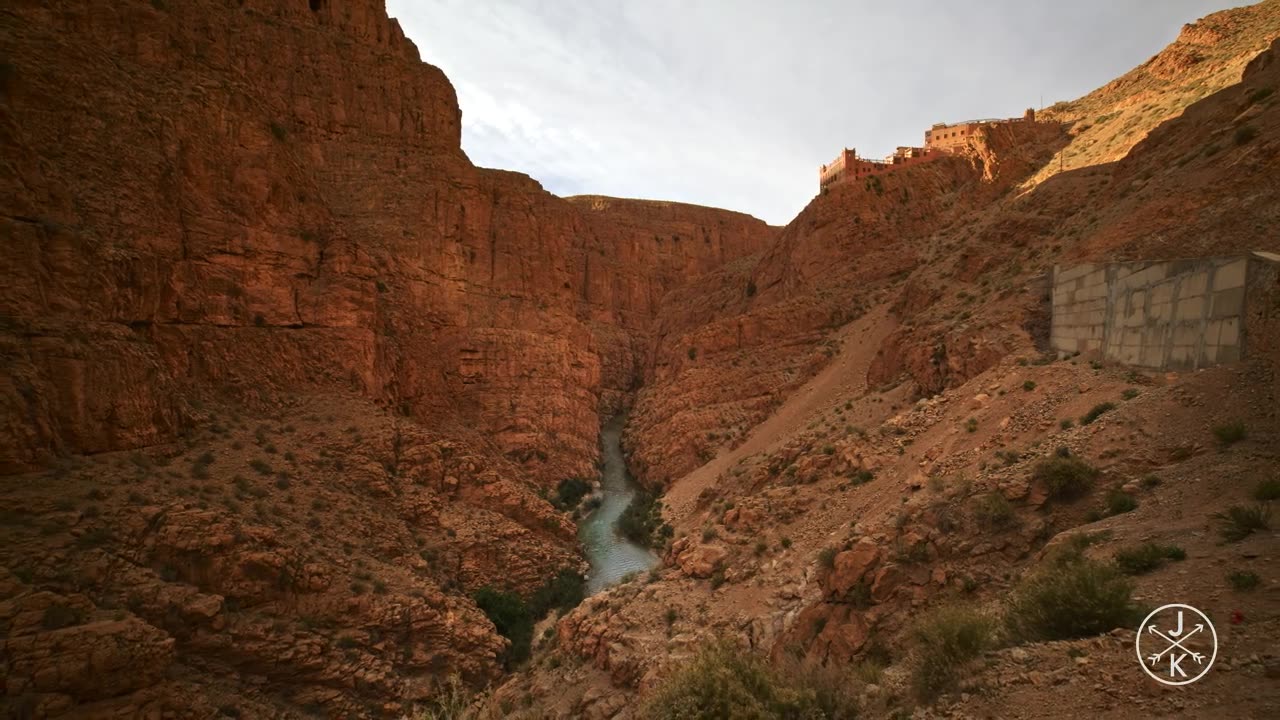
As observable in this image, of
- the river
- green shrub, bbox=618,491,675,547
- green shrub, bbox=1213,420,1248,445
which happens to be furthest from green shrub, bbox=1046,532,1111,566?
green shrub, bbox=618,491,675,547

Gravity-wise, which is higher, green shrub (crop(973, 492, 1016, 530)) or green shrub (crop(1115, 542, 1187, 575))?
green shrub (crop(1115, 542, 1187, 575))

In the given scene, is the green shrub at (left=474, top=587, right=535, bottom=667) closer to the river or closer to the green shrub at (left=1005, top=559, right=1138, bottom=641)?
the river

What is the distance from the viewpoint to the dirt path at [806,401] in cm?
2977

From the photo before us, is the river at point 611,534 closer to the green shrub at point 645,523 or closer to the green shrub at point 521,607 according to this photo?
the green shrub at point 645,523

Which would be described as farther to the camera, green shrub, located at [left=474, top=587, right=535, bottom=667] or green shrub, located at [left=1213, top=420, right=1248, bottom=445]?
green shrub, located at [left=474, top=587, right=535, bottom=667]

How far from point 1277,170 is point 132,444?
2870cm

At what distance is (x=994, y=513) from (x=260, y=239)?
25232mm

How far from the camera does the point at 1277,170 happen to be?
1404 cm

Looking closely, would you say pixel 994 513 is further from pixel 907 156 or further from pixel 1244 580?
pixel 907 156

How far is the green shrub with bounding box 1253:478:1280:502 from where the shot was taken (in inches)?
280

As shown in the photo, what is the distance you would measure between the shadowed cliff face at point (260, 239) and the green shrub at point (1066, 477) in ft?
67.7

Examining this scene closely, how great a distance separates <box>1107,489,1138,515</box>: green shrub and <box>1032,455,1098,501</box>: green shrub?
0.70 metres

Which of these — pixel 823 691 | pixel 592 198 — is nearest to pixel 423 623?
pixel 823 691

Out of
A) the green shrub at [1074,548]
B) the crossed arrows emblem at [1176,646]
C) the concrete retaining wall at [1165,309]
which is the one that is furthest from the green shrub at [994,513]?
the crossed arrows emblem at [1176,646]
